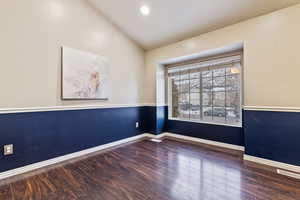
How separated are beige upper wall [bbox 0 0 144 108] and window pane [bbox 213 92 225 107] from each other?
2.35 metres

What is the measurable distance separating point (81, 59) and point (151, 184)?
242 cm

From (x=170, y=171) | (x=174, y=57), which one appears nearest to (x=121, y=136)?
(x=170, y=171)

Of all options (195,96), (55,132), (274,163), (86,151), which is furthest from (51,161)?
(274,163)

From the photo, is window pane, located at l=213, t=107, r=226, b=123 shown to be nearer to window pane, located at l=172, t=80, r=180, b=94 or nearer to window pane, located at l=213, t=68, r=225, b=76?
window pane, located at l=213, t=68, r=225, b=76

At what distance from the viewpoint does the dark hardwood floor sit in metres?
1.74

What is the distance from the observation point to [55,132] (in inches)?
102

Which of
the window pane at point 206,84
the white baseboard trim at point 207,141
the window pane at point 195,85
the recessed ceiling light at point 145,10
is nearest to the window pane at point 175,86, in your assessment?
the window pane at point 195,85

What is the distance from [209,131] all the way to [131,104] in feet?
6.46

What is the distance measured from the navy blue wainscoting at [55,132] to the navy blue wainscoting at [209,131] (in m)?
1.40

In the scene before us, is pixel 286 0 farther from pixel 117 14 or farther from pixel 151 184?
pixel 151 184

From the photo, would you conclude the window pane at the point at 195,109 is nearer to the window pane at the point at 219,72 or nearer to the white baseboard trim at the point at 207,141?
the white baseboard trim at the point at 207,141

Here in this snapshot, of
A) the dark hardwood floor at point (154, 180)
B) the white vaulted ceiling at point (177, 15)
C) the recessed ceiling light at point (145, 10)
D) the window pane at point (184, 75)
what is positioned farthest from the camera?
the window pane at point (184, 75)

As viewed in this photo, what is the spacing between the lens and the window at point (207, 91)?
10.8 feet

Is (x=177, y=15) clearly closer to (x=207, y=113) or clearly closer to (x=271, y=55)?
(x=271, y=55)
